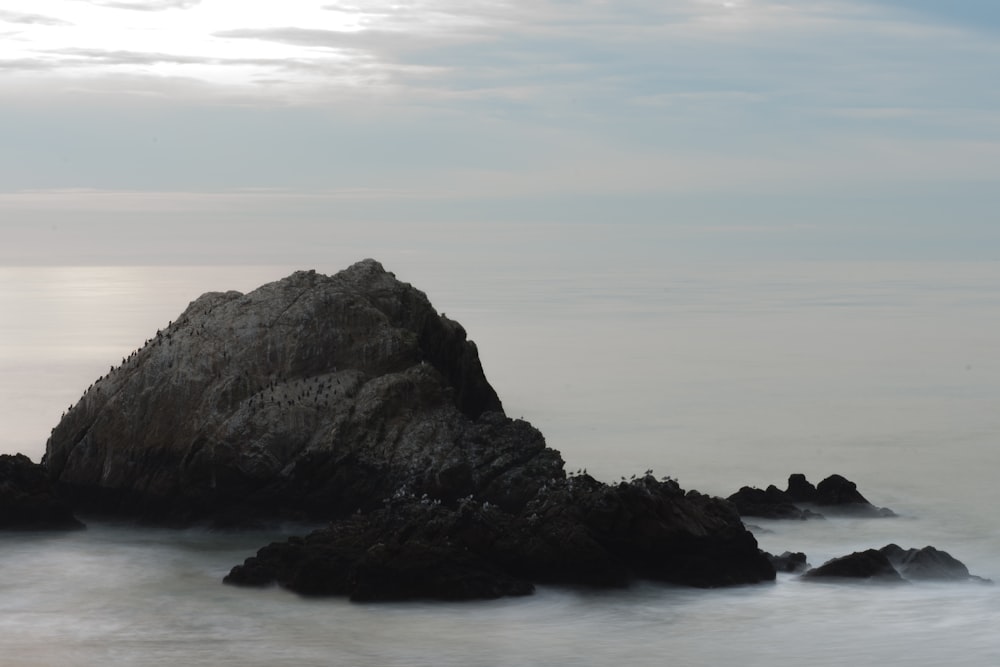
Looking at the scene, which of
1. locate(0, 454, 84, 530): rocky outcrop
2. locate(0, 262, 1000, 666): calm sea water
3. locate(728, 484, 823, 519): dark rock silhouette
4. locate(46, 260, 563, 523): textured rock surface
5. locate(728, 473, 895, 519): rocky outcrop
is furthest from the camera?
locate(728, 473, 895, 519): rocky outcrop

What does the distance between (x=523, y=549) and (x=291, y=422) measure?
1268cm

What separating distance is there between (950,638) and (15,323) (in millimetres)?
163716

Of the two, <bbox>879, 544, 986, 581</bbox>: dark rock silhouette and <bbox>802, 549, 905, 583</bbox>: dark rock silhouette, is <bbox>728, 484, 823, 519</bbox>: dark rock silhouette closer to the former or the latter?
<bbox>879, 544, 986, 581</bbox>: dark rock silhouette

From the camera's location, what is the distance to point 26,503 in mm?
54500

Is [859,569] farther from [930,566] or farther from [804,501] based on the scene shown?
[804,501]

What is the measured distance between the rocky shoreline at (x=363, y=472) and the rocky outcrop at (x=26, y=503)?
71mm

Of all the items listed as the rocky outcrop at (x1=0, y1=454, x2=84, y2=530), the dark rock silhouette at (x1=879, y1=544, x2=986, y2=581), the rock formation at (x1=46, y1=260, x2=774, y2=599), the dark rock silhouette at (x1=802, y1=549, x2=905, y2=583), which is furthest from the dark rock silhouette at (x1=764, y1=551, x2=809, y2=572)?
the rocky outcrop at (x1=0, y1=454, x2=84, y2=530)

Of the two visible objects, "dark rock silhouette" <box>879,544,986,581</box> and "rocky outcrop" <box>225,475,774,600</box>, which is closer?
"rocky outcrop" <box>225,475,774,600</box>

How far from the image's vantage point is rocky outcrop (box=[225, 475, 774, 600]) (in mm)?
44406

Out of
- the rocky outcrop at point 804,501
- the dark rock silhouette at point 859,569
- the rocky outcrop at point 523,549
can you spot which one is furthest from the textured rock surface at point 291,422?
the dark rock silhouette at point 859,569

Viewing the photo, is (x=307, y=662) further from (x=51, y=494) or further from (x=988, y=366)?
(x=988, y=366)

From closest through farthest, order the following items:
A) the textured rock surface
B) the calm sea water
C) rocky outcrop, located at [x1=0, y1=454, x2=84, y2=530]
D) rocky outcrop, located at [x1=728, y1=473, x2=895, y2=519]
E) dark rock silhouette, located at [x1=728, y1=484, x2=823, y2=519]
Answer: the calm sea water < the textured rock surface < rocky outcrop, located at [x1=0, y1=454, x2=84, y2=530] < dark rock silhouette, located at [x1=728, y1=484, x2=823, y2=519] < rocky outcrop, located at [x1=728, y1=473, x2=895, y2=519]

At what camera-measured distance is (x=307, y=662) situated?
4022 cm

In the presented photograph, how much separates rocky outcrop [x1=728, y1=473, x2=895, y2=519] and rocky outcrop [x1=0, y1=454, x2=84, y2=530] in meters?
21.8
